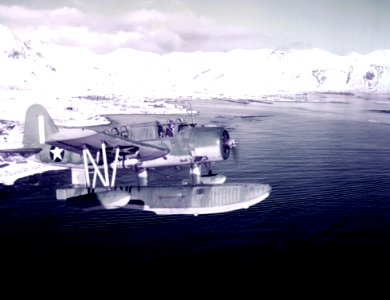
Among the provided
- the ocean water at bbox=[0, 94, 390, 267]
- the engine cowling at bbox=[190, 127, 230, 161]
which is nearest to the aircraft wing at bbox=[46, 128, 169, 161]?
the engine cowling at bbox=[190, 127, 230, 161]

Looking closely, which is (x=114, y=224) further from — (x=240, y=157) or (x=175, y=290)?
(x=240, y=157)

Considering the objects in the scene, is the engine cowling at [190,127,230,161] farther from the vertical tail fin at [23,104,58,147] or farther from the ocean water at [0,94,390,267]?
the vertical tail fin at [23,104,58,147]

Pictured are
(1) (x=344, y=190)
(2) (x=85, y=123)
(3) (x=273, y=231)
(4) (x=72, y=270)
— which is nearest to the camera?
(4) (x=72, y=270)

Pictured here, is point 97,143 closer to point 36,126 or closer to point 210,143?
point 210,143

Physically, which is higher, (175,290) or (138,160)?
(138,160)

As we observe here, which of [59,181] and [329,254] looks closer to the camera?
[329,254]

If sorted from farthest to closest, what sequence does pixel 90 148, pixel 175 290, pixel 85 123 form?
pixel 85 123 < pixel 90 148 < pixel 175 290

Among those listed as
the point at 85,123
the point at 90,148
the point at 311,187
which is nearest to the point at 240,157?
the point at 311,187
